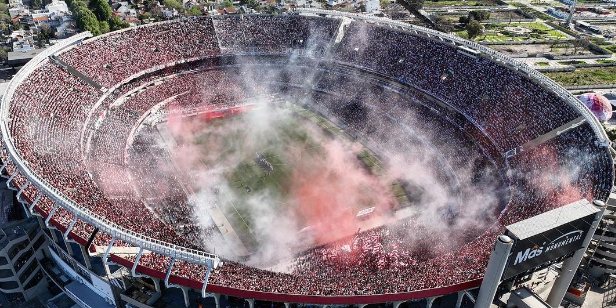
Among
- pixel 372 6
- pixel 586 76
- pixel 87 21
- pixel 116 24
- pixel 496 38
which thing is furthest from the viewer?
pixel 372 6

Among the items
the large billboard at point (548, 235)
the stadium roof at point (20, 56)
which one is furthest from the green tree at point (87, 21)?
the large billboard at point (548, 235)

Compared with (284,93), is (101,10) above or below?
above

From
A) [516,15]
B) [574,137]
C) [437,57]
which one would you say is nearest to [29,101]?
[437,57]

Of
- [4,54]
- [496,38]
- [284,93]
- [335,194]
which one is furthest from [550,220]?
[4,54]

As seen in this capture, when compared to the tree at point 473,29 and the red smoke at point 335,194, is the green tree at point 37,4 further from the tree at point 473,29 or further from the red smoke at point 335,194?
the tree at point 473,29

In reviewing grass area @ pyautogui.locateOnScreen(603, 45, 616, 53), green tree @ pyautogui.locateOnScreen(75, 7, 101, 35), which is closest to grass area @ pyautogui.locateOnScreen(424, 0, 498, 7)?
grass area @ pyautogui.locateOnScreen(603, 45, 616, 53)

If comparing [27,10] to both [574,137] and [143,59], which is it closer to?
[143,59]

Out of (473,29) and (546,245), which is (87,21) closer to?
(473,29)
